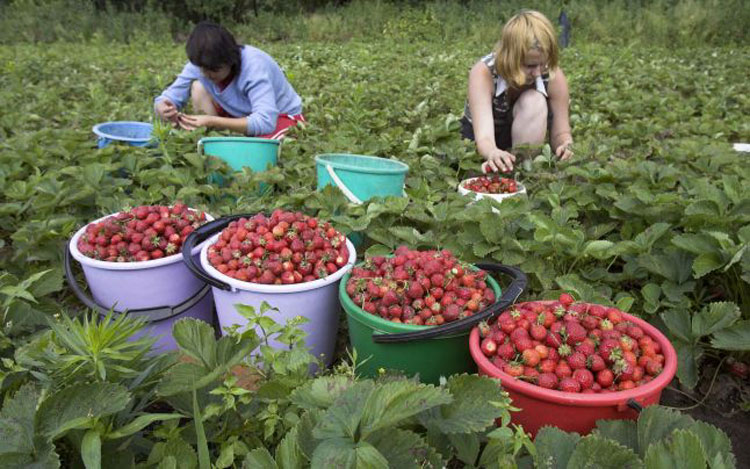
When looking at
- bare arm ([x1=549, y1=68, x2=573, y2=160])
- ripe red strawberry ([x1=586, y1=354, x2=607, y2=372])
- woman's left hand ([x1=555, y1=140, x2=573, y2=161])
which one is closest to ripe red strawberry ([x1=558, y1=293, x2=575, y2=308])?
ripe red strawberry ([x1=586, y1=354, x2=607, y2=372])

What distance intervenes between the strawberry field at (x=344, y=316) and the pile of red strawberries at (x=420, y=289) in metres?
0.07

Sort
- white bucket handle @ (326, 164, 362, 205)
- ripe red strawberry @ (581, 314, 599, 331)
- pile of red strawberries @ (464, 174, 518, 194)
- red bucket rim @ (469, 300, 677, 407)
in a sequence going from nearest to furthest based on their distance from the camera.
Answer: red bucket rim @ (469, 300, 677, 407) → ripe red strawberry @ (581, 314, 599, 331) → white bucket handle @ (326, 164, 362, 205) → pile of red strawberries @ (464, 174, 518, 194)

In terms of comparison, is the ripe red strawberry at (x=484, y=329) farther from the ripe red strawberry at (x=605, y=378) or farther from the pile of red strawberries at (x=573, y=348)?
the ripe red strawberry at (x=605, y=378)

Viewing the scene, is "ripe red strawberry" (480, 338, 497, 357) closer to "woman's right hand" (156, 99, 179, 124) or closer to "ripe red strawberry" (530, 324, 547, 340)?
"ripe red strawberry" (530, 324, 547, 340)

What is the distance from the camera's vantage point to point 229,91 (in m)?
3.85

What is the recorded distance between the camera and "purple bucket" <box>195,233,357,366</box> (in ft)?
5.81

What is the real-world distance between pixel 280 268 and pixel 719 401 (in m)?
1.50

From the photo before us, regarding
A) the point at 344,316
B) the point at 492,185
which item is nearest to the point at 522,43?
the point at 492,185

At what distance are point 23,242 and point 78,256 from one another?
477mm

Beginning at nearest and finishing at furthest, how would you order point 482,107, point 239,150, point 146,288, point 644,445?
point 644,445
point 146,288
point 239,150
point 482,107

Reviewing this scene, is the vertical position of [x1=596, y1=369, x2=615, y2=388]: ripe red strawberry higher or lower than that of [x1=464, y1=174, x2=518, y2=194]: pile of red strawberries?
higher

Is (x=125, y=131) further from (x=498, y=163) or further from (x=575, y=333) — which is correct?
(x=575, y=333)

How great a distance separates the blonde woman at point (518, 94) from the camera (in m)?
3.10

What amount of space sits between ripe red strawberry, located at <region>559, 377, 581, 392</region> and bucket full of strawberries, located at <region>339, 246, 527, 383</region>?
0.27 meters
